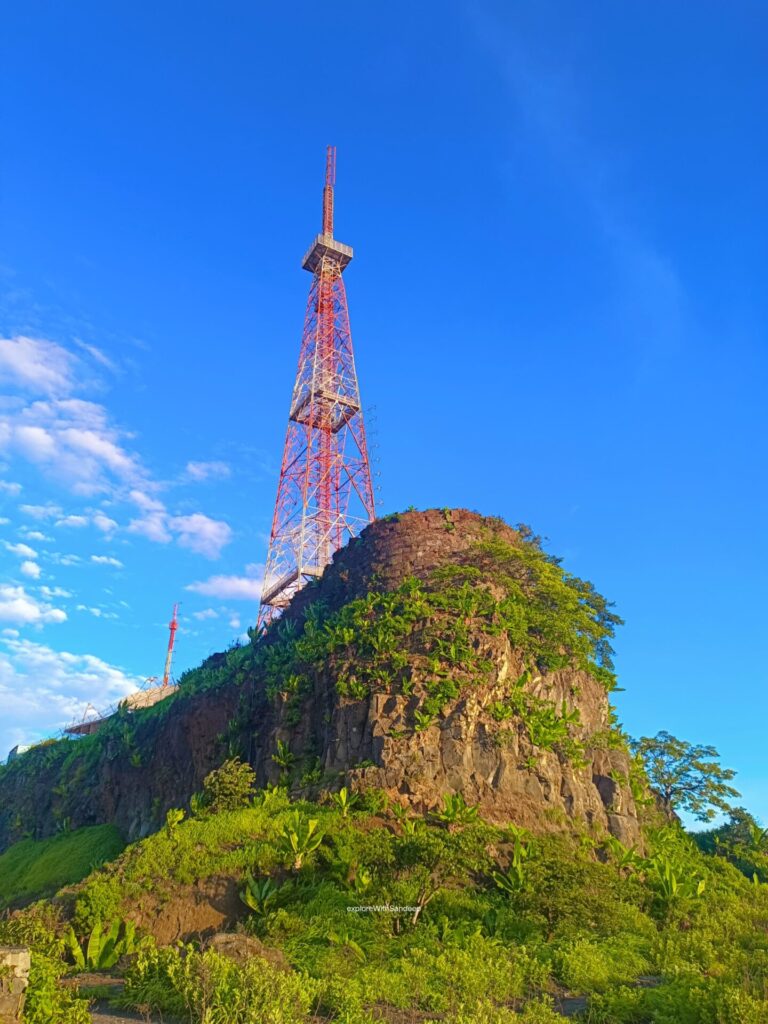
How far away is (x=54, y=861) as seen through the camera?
31.4 metres

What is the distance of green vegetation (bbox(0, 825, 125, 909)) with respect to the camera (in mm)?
29203

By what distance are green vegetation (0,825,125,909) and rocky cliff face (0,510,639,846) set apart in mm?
985

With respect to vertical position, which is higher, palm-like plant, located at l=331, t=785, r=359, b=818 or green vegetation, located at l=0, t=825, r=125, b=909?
palm-like plant, located at l=331, t=785, r=359, b=818

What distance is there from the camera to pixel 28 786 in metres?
40.6

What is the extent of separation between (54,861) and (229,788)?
43.8 ft

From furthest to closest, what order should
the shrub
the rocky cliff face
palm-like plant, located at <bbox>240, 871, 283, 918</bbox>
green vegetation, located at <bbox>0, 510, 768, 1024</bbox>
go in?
the rocky cliff face
palm-like plant, located at <bbox>240, 871, 283, 918</bbox>
green vegetation, located at <bbox>0, 510, 768, 1024</bbox>
the shrub

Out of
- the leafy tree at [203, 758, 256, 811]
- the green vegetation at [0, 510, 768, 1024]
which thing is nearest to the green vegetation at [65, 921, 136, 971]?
the green vegetation at [0, 510, 768, 1024]

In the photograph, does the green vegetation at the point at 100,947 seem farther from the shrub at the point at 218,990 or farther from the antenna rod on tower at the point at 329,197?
the antenna rod on tower at the point at 329,197

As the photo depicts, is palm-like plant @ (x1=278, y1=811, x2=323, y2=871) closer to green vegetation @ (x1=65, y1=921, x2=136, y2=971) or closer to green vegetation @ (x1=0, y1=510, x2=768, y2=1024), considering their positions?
green vegetation @ (x1=0, y1=510, x2=768, y2=1024)

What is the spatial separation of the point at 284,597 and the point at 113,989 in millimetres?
27251

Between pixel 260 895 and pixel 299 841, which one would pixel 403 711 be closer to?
pixel 299 841

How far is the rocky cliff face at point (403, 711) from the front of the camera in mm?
23688

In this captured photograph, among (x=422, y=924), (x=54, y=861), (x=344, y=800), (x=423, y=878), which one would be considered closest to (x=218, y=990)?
(x=422, y=924)

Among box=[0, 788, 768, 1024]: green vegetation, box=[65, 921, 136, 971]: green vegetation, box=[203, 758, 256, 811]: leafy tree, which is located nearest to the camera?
box=[0, 788, 768, 1024]: green vegetation
